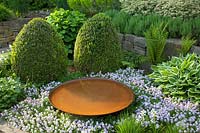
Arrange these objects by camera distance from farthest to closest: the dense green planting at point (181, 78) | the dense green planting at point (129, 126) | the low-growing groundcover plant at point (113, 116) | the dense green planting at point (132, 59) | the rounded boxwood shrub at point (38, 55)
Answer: the dense green planting at point (132, 59), the rounded boxwood shrub at point (38, 55), the dense green planting at point (181, 78), the low-growing groundcover plant at point (113, 116), the dense green planting at point (129, 126)

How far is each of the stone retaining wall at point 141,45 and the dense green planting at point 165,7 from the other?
736 millimetres

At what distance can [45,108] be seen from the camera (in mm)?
4023

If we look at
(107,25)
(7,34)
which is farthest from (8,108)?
(7,34)

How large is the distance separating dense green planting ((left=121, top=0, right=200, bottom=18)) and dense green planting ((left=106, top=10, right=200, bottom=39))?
0.67ft

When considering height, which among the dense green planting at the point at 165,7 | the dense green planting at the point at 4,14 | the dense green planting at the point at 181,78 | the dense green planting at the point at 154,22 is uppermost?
the dense green planting at the point at 165,7

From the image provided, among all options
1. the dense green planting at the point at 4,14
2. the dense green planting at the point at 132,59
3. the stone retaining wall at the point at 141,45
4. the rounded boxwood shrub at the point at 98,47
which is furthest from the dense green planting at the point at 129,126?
the dense green planting at the point at 4,14

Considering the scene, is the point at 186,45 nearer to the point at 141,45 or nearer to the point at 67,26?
the point at 141,45

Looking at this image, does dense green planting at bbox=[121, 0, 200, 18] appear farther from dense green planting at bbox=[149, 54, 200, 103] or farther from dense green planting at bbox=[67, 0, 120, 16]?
dense green planting at bbox=[149, 54, 200, 103]

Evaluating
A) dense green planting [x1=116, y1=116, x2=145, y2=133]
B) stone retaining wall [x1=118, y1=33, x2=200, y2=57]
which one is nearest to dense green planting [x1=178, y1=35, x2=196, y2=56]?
stone retaining wall [x1=118, y1=33, x2=200, y2=57]

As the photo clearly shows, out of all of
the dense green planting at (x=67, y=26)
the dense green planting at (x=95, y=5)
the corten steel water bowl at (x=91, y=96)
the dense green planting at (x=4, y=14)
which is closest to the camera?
the corten steel water bowl at (x=91, y=96)

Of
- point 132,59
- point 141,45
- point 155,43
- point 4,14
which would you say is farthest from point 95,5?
point 155,43

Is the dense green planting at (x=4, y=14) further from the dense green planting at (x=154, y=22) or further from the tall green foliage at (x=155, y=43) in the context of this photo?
the tall green foliage at (x=155, y=43)

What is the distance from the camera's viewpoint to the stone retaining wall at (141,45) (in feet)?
17.3

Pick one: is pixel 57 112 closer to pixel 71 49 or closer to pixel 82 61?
pixel 82 61
